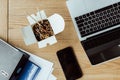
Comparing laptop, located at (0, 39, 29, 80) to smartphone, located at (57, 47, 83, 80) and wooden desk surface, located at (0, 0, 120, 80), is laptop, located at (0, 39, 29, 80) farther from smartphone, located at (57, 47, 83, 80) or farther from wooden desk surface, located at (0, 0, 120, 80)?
smartphone, located at (57, 47, 83, 80)

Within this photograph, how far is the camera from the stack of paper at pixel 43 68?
111 cm

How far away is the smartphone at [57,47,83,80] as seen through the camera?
1079 mm

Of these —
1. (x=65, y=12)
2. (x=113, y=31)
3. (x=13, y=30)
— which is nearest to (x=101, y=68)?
(x=113, y=31)

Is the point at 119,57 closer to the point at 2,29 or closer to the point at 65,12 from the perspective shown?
the point at 65,12

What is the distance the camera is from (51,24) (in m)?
1.14

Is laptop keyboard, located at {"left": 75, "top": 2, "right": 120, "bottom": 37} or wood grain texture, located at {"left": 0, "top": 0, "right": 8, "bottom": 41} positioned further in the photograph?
wood grain texture, located at {"left": 0, "top": 0, "right": 8, "bottom": 41}

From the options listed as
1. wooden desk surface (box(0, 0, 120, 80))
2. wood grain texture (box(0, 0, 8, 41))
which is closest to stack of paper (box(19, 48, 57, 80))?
wooden desk surface (box(0, 0, 120, 80))

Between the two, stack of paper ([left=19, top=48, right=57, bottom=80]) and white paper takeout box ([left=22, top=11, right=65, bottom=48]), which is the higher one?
white paper takeout box ([left=22, top=11, right=65, bottom=48])

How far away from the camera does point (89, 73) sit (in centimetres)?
107

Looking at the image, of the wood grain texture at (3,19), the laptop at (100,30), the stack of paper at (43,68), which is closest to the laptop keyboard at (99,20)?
the laptop at (100,30)

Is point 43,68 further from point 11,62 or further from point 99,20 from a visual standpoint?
point 99,20

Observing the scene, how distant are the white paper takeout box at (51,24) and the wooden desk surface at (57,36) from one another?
2 cm

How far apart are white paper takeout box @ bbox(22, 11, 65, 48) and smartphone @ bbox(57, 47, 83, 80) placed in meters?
0.07

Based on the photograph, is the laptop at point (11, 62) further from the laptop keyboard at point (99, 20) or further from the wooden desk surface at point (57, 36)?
the laptop keyboard at point (99, 20)
